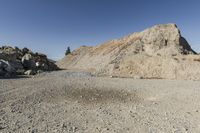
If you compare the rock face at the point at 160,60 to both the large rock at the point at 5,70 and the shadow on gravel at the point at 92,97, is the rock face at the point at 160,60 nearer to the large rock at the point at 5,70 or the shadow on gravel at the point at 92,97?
the large rock at the point at 5,70

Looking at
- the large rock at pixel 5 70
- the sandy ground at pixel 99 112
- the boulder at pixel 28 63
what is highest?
the boulder at pixel 28 63

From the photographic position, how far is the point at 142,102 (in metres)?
12.9

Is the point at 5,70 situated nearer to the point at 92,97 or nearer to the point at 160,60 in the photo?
the point at 92,97

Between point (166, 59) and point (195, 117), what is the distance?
2094 centimetres

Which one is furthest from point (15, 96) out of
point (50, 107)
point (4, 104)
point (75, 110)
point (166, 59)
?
point (166, 59)

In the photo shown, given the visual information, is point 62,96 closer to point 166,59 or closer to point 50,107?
point 50,107

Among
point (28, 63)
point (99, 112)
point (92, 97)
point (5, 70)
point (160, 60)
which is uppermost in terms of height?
point (28, 63)

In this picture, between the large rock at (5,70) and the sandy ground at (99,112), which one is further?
the large rock at (5,70)

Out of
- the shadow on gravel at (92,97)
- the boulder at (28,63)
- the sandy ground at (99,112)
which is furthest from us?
the boulder at (28,63)

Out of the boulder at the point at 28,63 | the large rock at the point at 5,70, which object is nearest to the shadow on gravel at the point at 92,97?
the large rock at the point at 5,70

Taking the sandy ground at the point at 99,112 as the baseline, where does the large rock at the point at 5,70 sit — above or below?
above

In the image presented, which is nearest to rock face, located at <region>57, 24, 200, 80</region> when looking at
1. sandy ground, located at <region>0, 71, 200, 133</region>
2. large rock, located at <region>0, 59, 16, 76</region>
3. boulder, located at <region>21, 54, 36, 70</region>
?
large rock, located at <region>0, 59, 16, 76</region>

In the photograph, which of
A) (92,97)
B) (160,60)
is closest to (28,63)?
(160,60)

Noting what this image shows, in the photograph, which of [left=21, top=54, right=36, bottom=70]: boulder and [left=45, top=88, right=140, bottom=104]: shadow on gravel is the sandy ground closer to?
[left=45, top=88, right=140, bottom=104]: shadow on gravel
